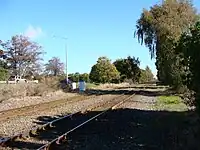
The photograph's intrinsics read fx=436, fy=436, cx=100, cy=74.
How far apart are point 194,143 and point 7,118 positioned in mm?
11093

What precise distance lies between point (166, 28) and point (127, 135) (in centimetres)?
3275

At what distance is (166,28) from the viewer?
47.0m

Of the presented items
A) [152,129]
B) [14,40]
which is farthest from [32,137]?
[14,40]

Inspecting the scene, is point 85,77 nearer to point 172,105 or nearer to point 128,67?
point 128,67

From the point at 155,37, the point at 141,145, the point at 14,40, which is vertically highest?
the point at 14,40

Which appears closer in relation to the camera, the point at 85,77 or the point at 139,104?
the point at 139,104

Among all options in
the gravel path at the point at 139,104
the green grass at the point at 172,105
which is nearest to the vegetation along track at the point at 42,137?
the green grass at the point at 172,105

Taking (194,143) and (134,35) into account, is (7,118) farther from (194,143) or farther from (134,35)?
(134,35)

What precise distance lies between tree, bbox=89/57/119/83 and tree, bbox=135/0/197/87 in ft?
194

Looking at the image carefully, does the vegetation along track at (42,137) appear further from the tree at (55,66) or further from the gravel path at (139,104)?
the tree at (55,66)

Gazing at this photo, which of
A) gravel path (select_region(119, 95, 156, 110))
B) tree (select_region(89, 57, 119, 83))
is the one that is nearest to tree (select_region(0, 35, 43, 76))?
tree (select_region(89, 57, 119, 83))

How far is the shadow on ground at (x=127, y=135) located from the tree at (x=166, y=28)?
2173cm

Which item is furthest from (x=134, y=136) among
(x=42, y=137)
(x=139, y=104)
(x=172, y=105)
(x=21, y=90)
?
(x=21, y=90)

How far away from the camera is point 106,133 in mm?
16062
